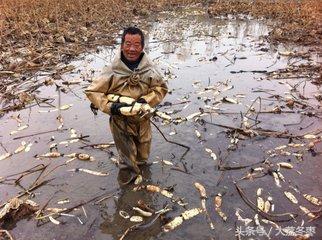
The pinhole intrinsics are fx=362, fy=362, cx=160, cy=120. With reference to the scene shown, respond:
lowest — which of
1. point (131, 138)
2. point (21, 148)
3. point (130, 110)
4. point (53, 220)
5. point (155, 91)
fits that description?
point (53, 220)

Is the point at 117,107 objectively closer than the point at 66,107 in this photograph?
Yes

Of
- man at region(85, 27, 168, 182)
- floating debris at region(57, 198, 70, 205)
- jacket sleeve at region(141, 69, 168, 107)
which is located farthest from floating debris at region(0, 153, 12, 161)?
jacket sleeve at region(141, 69, 168, 107)

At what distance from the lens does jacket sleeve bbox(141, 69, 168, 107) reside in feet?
12.8

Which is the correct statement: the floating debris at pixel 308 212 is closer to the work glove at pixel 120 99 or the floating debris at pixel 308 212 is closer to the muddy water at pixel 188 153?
the muddy water at pixel 188 153

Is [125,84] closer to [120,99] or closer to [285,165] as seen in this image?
[120,99]

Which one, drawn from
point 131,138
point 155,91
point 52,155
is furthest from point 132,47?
point 52,155

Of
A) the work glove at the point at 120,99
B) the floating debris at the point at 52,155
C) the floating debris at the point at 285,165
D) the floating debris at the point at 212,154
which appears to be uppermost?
the work glove at the point at 120,99

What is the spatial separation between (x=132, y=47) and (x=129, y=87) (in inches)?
17.5

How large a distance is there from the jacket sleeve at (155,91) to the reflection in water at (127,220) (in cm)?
103

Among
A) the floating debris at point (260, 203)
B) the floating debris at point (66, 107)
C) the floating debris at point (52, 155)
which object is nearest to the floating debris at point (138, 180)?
the floating debris at point (52, 155)

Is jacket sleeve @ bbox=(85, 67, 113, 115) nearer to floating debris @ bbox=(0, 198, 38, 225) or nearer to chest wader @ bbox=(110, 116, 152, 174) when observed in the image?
chest wader @ bbox=(110, 116, 152, 174)

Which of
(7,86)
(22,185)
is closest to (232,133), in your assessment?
(22,185)

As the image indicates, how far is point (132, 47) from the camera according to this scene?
373cm

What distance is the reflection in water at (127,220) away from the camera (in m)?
3.51
